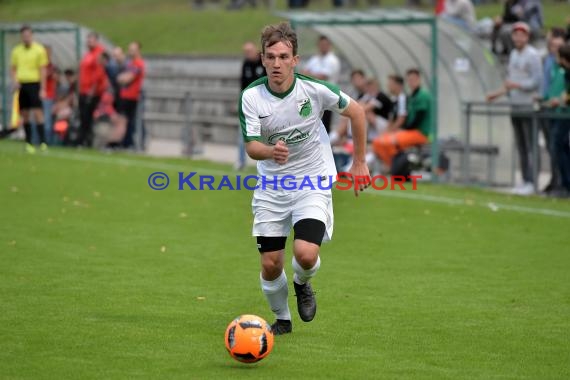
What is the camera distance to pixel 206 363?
25.7 ft

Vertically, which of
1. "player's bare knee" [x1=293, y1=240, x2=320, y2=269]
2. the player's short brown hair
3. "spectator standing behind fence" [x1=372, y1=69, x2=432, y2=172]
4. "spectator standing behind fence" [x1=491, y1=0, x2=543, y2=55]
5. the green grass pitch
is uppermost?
"spectator standing behind fence" [x1=491, y1=0, x2=543, y2=55]

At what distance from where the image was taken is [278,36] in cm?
850

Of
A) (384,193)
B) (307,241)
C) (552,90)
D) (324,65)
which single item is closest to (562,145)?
(552,90)

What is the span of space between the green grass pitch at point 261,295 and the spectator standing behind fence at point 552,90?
553mm

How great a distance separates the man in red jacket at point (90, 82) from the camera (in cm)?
2520

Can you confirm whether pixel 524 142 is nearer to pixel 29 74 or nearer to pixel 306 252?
pixel 29 74

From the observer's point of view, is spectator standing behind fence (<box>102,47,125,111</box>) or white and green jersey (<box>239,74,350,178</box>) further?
spectator standing behind fence (<box>102,47,125,111</box>)

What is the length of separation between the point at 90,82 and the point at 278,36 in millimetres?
17491

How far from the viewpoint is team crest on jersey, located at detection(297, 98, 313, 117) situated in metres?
8.63

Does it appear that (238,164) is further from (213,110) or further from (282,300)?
(282,300)

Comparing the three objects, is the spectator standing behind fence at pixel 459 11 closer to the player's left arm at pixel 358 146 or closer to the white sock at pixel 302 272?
the player's left arm at pixel 358 146

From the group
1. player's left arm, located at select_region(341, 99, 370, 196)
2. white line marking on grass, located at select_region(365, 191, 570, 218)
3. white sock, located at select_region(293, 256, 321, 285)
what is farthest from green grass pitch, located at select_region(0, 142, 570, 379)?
player's left arm, located at select_region(341, 99, 370, 196)

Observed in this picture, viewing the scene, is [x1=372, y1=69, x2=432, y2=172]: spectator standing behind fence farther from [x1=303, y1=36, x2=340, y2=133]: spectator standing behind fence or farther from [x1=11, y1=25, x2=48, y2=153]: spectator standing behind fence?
[x1=11, y1=25, x2=48, y2=153]: spectator standing behind fence

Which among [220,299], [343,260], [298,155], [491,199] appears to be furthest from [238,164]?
[298,155]
